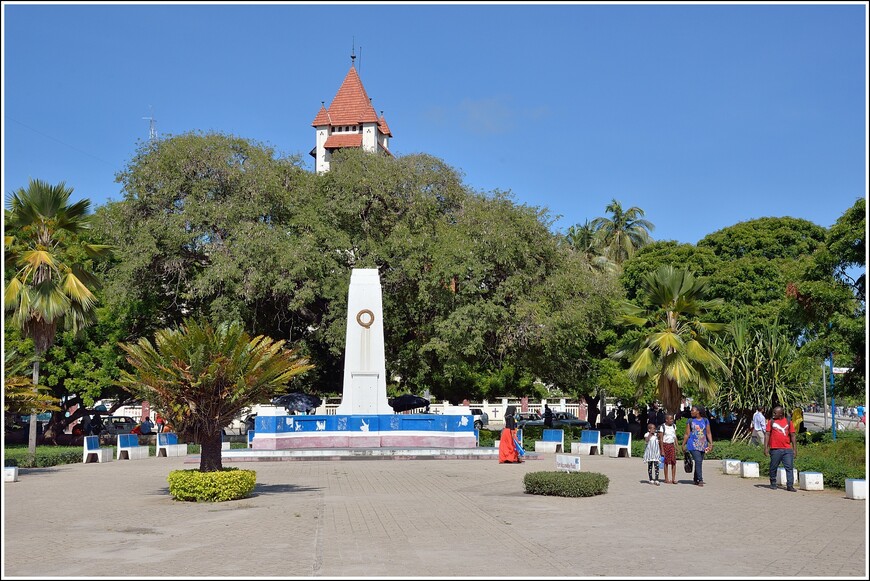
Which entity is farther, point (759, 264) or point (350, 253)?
point (759, 264)

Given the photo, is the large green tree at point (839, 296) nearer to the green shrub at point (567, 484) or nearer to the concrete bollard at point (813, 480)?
the concrete bollard at point (813, 480)

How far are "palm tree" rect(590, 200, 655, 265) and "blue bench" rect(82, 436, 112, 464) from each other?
41.5 meters

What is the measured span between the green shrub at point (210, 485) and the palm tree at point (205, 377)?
1.49 feet

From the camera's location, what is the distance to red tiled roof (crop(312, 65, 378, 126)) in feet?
290

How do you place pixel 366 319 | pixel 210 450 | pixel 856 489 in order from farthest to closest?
pixel 366 319, pixel 210 450, pixel 856 489

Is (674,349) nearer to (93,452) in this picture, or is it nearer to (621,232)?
(93,452)

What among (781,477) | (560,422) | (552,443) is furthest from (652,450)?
(560,422)


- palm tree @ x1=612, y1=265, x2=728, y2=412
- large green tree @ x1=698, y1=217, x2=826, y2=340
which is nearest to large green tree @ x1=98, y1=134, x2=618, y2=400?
large green tree @ x1=698, y1=217, x2=826, y2=340

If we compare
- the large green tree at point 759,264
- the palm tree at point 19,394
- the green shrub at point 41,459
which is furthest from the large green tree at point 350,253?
the palm tree at point 19,394

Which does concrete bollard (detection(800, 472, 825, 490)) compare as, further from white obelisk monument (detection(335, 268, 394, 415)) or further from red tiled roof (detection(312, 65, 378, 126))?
red tiled roof (detection(312, 65, 378, 126))

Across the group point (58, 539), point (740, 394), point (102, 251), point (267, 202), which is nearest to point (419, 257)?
point (267, 202)

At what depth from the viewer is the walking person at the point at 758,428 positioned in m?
25.9

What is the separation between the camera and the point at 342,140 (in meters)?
86.8

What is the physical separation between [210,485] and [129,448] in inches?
555
